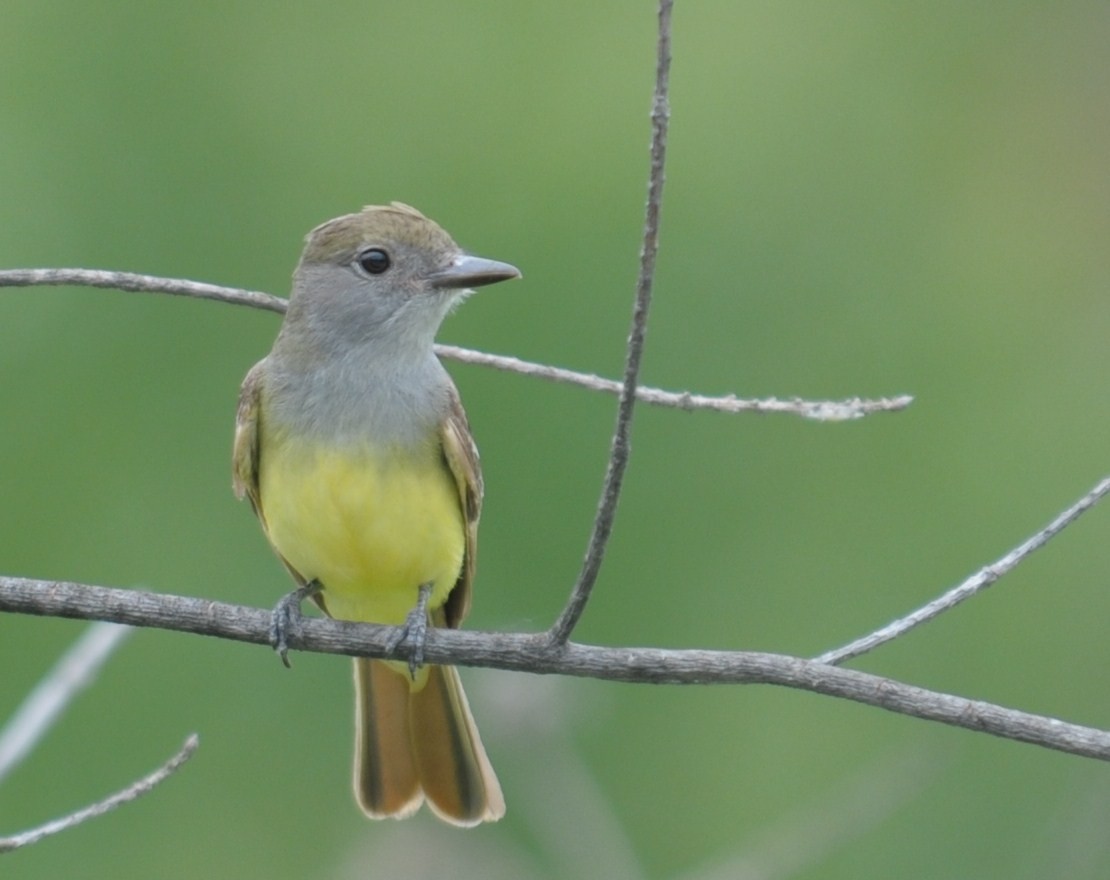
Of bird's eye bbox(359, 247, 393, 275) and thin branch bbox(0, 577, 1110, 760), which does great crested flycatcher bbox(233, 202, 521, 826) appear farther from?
thin branch bbox(0, 577, 1110, 760)

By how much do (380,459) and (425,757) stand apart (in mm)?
975

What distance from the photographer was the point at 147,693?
812 cm

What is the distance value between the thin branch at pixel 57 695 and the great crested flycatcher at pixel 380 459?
52cm

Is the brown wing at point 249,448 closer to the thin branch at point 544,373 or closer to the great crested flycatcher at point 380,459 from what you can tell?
the great crested flycatcher at point 380,459

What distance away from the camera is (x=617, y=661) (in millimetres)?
3768

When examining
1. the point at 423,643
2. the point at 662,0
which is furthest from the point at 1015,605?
the point at 662,0

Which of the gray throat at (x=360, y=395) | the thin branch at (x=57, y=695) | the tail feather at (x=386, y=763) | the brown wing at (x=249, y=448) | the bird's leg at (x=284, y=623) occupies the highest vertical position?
the gray throat at (x=360, y=395)

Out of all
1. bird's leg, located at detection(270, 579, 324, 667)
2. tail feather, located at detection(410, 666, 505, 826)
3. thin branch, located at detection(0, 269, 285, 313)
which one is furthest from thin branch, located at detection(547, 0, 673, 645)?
tail feather, located at detection(410, 666, 505, 826)

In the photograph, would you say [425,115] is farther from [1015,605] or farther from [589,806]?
[589,806]

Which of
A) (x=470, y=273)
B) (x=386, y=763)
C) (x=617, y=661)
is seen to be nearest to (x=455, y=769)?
(x=386, y=763)

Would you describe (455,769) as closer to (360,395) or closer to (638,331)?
(360,395)

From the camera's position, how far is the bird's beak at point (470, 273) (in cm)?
481

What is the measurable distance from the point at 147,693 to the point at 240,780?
53cm

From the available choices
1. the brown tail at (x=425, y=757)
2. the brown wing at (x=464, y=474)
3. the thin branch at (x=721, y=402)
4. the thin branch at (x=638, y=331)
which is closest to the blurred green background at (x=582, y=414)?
the brown tail at (x=425, y=757)
